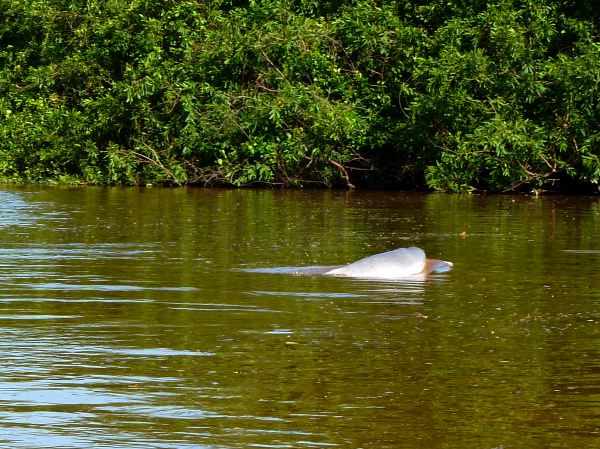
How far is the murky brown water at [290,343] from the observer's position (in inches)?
216

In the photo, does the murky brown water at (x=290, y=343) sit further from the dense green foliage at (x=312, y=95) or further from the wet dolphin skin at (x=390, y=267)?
the dense green foliage at (x=312, y=95)

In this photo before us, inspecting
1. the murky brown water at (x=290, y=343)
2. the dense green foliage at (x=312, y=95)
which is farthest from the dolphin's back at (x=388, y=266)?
the dense green foliage at (x=312, y=95)

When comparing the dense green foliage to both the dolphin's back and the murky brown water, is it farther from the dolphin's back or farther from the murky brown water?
the dolphin's back

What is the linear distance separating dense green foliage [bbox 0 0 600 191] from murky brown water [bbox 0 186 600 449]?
861 cm

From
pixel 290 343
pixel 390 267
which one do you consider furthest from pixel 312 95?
pixel 290 343

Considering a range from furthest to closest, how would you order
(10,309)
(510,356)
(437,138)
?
(437,138)
(10,309)
(510,356)

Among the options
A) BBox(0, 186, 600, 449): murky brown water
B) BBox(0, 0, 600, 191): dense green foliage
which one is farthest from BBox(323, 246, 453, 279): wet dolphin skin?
BBox(0, 0, 600, 191): dense green foliage

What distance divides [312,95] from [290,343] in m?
17.5

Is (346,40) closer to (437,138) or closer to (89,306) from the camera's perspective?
(437,138)

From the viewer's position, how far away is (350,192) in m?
24.5

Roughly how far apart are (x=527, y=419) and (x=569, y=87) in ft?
56.4

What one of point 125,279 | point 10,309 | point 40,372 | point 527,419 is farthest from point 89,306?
point 527,419

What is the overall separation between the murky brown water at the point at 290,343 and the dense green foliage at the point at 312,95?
28.3ft

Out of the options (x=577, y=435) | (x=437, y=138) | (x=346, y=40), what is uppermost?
(x=346, y=40)
